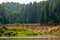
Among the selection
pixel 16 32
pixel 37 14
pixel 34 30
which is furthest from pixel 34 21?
pixel 16 32

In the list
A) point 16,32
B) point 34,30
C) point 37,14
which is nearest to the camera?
point 16,32

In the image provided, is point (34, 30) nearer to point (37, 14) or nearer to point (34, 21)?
point (34, 21)

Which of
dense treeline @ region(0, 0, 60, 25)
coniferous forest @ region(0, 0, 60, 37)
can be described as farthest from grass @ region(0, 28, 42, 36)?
dense treeline @ region(0, 0, 60, 25)

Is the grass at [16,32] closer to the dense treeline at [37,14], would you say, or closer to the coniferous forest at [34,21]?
the coniferous forest at [34,21]

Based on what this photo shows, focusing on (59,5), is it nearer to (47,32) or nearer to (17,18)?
(47,32)

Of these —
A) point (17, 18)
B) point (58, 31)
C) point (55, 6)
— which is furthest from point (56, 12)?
point (17, 18)

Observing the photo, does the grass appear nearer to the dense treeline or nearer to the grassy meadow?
the grassy meadow

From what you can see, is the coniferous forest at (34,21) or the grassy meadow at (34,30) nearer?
the grassy meadow at (34,30)

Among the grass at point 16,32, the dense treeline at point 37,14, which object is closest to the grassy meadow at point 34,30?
the grass at point 16,32

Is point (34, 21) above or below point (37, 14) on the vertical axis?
below

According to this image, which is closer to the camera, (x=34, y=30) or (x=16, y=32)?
(x=16, y=32)

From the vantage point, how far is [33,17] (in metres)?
85.3

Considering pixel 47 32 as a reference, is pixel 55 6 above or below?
above

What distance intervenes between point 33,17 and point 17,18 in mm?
7286
